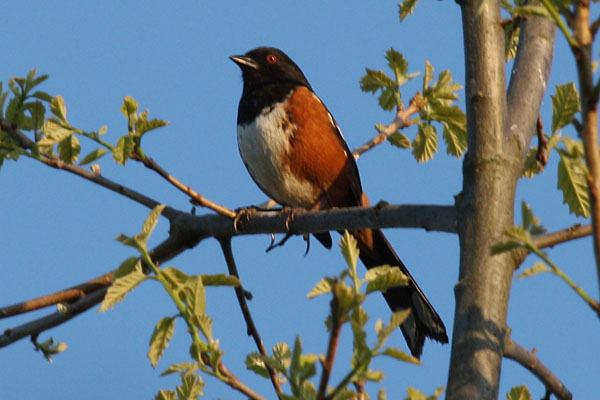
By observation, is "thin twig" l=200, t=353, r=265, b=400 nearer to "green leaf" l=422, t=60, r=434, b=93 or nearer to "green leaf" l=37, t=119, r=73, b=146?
"green leaf" l=37, t=119, r=73, b=146

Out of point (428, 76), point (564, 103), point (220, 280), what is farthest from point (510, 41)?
point (220, 280)

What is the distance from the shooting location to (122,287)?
1792 mm

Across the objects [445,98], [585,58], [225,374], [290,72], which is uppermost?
[290,72]

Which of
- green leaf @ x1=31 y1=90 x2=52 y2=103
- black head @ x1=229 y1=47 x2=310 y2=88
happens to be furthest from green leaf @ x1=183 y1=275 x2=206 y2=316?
black head @ x1=229 y1=47 x2=310 y2=88

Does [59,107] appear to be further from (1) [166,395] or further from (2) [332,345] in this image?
(2) [332,345]

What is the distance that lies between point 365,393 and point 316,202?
7.95 feet

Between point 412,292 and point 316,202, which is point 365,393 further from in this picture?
point 316,202

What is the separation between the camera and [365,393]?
6.26ft

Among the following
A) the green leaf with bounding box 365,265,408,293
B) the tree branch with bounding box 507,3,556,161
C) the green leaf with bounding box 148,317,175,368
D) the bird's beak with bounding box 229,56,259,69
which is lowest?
the green leaf with bounding box 148,317,175,368

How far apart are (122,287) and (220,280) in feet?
0.67

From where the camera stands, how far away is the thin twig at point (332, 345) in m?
1.26

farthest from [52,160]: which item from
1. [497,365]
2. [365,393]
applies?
[497,365]

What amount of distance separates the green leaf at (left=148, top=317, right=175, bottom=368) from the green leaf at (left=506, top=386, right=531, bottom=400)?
0.75 metres

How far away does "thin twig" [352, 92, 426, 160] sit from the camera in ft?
10.0
